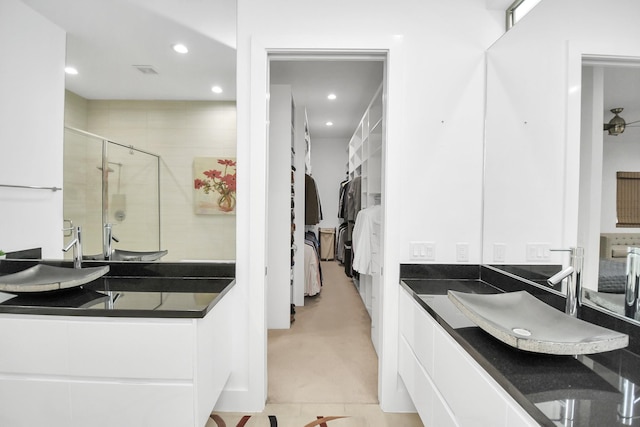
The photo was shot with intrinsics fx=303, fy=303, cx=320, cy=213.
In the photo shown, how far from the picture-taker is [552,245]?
1.39 m

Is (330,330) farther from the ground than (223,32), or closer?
closer

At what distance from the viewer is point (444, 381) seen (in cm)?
122

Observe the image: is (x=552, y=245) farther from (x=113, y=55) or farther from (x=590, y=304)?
(x=113, y=55)

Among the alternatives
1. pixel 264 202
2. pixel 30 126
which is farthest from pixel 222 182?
pixel 30 126

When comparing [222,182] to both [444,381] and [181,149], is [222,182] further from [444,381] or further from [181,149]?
[444,381]

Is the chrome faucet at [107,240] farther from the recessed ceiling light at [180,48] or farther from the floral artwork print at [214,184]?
the recessed ceiling light at [180,48]

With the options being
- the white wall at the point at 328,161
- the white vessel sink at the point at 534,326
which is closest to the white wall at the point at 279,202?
the white vessel sink at the point at 534,326

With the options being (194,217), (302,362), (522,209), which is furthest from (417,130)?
(302,362)

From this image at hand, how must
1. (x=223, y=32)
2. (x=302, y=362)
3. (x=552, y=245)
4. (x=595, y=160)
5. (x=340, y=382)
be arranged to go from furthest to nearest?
1. (x=302, y=362)
2. (x=340, y=382)
3. (x=223, y=32)
4. (x=552, y=245)
5. (x=595, y=160)

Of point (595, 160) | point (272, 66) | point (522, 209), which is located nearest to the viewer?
point (595, 160)

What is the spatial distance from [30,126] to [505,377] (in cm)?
271

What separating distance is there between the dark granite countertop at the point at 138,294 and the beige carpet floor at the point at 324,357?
0.95m

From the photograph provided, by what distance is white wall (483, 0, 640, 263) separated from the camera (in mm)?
1184

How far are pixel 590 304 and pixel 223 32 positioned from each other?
89.3 inches
